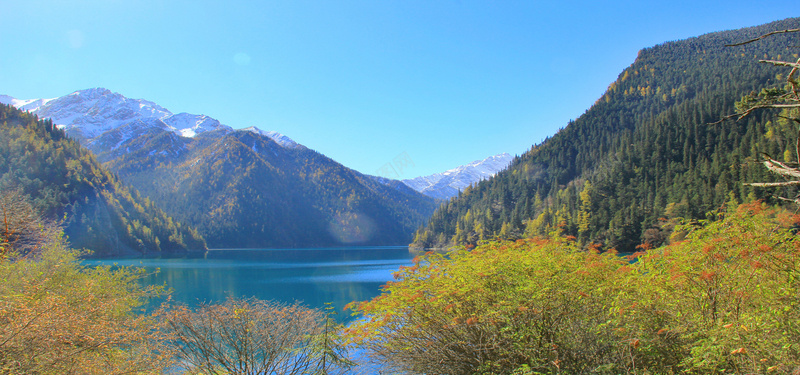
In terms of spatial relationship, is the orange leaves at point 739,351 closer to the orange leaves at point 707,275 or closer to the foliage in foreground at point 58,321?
the orange leaves at point 707,275

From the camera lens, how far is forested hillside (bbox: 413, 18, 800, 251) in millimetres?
81688

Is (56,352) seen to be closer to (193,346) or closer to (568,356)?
(193,346)

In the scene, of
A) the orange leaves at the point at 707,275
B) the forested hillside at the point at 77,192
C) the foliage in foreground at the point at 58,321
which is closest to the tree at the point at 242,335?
the foliage in foreground at the point at 58,321

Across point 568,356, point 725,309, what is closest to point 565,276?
point 568,356

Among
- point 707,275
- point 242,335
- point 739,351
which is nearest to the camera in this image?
point 739,351

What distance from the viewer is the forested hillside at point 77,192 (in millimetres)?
107000

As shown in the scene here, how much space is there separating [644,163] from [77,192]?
16886 cm

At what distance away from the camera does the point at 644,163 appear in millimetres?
112062

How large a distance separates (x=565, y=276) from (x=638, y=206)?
317ft

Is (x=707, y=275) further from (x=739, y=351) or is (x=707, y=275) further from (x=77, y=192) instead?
(x=77, y=192)

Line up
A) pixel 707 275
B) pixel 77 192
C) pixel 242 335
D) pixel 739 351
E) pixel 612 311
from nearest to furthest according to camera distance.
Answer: pixel 739 351, pixel 707 275, pixel 612 311, pixel 242 335, pixel 77 192

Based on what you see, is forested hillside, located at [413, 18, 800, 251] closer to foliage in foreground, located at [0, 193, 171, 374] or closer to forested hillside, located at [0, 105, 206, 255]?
foliage in foreground, located at [0, 193, 171, 374]

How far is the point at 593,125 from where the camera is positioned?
173750mm

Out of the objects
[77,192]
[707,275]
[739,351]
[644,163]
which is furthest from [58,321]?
[77,192]
